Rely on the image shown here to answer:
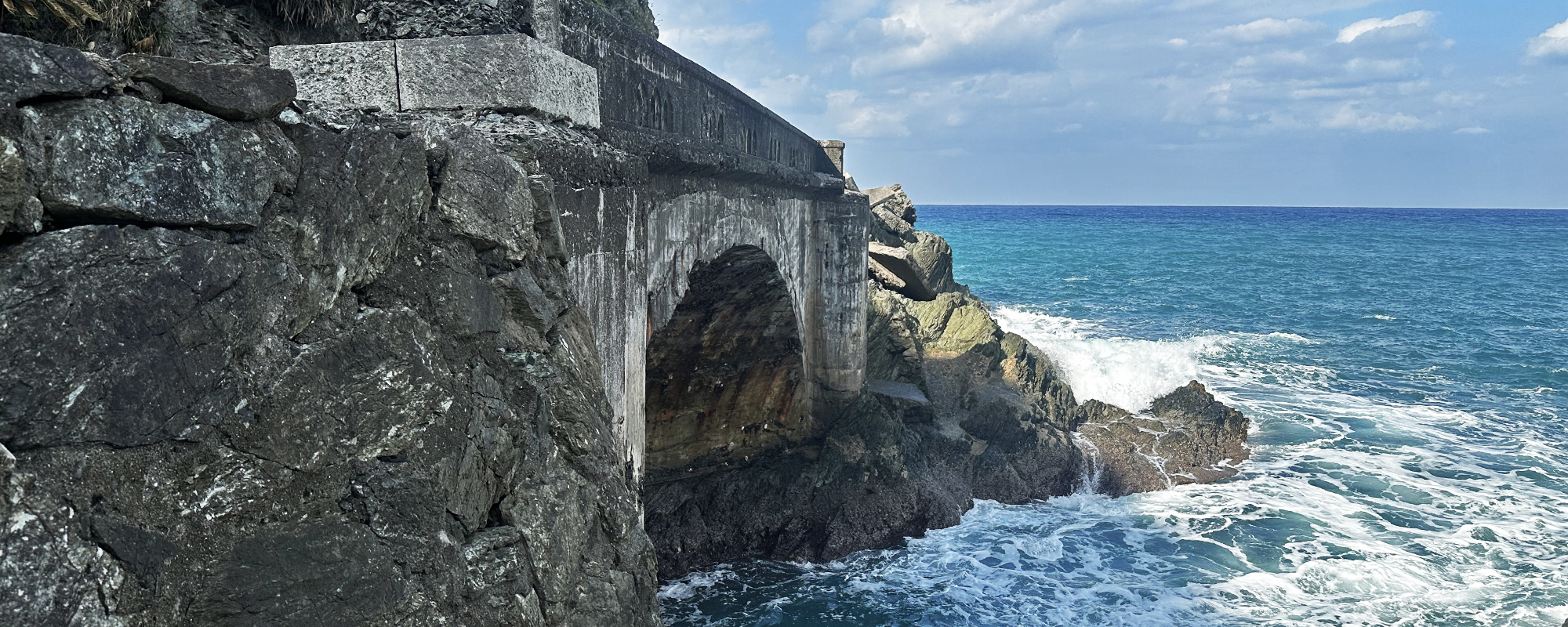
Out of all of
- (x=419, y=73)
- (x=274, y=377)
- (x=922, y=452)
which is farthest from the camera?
(x=922, y=452)

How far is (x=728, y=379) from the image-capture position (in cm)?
1481

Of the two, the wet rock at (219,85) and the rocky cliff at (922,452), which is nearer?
the wet rock at (219,85)

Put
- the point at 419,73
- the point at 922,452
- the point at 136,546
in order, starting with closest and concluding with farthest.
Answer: the point at 136,546 → the point at 419,73 → the point at 922,452

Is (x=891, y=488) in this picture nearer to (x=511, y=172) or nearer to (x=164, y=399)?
(x=511, y=172)

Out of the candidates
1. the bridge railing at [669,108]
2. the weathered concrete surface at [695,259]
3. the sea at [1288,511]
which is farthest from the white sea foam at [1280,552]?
the bridge railing at [669,108]

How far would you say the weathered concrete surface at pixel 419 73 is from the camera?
4.52m

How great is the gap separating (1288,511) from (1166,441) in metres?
2.56

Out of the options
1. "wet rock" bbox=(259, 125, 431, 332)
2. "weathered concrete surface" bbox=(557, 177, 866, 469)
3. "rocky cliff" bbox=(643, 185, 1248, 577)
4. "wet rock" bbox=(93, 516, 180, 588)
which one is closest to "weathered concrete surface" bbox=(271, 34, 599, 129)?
"weathered concrete surface" bbox=(557, 177, 866, 469)

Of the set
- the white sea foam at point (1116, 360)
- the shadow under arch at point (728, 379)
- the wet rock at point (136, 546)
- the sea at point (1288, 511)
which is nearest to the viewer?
the wet rock at point (136, 546)

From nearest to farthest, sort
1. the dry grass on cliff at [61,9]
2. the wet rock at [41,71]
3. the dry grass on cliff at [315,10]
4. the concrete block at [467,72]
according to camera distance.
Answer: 1. the wet rock at [41,71]
2. the concrete block at [467,72]
3. the dry grass on cliff at [61,9]
4. the dry grass on cliff at [315,10]

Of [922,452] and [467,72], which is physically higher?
[467,72]

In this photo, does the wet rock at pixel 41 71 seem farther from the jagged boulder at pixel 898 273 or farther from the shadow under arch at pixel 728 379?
the jagged boulder at pixel 898 273

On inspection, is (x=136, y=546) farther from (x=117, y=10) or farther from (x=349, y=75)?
(x=117, y=10)

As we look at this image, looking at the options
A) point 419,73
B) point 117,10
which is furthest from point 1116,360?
point 419,73
